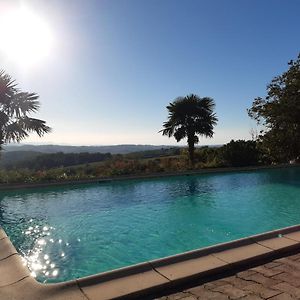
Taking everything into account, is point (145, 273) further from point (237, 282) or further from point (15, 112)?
point (15, 112)

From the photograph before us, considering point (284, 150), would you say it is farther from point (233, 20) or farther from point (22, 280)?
point (22, 280)

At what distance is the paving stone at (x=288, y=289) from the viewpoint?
3295 mm

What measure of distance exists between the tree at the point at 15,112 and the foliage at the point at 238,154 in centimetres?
1008

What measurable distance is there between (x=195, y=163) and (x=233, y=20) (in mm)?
8905

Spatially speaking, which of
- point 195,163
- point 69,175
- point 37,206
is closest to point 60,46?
point 37,206

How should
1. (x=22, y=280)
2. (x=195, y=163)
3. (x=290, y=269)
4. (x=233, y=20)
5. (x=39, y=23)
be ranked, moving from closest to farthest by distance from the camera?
(x=22, y=280)
(x=290, y=269)
(x=39, y=23)
(x=233, y=20)
(x=195, y=163)

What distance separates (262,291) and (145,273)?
130 cm

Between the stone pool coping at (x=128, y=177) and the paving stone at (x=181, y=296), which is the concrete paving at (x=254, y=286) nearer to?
the paving stone at (x=181, y=296)

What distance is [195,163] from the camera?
1941 cm

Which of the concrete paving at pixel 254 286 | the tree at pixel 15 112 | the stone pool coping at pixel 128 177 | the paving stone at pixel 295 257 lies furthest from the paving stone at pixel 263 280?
the tree at pixel 15 112

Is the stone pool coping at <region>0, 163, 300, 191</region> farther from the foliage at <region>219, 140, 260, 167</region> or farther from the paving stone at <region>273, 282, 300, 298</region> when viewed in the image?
the paving stone at <region>273, 282, 300, 298</region>

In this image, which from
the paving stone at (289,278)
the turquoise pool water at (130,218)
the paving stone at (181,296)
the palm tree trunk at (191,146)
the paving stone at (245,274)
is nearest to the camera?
the paving stone at (181,296)

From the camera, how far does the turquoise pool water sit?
6.02 metres

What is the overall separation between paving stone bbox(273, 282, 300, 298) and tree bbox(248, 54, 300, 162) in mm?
17674
